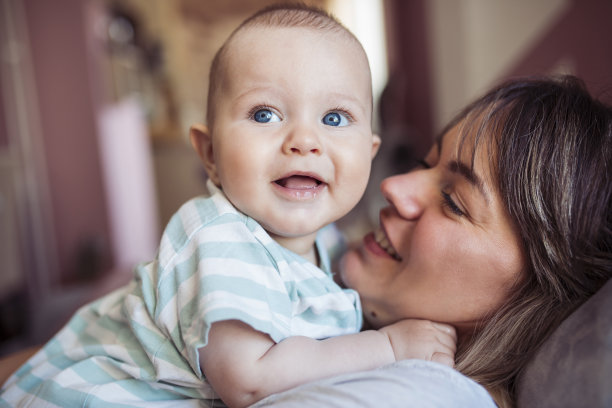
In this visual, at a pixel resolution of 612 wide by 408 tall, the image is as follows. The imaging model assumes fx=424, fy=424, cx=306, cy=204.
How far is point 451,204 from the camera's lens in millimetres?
875

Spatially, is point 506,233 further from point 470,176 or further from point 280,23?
point 280,23

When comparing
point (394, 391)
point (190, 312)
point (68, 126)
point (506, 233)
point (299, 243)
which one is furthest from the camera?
point (68, 126)

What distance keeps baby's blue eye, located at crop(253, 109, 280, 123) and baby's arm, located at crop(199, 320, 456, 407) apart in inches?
14.1

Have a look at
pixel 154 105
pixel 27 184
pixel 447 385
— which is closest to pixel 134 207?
pixel 27 184

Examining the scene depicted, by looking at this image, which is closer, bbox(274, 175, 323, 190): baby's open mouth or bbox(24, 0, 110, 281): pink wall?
bbox(274, 175, 323, 190): baby's open mouth

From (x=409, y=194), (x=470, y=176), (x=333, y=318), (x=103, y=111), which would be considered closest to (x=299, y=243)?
(x=333, y=318)

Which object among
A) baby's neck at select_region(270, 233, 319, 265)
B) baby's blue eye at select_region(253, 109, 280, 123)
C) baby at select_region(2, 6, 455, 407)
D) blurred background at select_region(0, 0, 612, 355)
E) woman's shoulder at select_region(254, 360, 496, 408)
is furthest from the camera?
blurred background at select_region(0, 0, 612, 355)

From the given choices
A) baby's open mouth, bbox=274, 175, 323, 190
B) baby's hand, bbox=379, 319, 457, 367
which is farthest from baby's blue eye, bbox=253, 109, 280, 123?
baby's hand, bbox=379, 319, 457, 367

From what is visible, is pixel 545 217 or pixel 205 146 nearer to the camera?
pixel 545 217

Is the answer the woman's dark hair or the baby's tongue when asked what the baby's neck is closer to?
the baby's tongue

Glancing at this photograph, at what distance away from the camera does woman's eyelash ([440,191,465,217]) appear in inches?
33.6

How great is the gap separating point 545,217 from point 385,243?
351 millimetres

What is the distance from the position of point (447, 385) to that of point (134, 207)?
12.9 ft

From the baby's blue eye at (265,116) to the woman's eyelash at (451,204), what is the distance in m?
0.39
